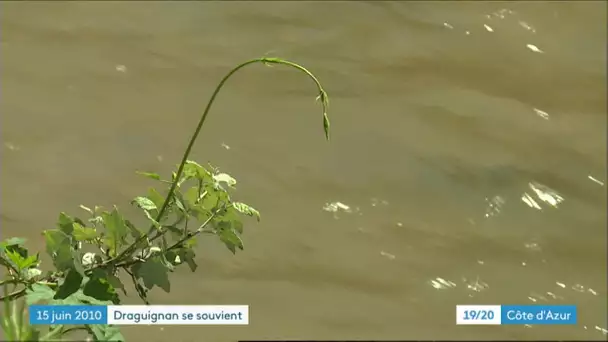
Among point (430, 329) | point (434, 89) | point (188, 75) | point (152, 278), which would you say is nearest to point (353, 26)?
point (434, 89)

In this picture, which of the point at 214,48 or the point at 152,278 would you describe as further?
the point at 214,48

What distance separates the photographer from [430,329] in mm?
1150

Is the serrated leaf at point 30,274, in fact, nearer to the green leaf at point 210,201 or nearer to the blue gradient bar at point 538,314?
the green leaf at point 210,201

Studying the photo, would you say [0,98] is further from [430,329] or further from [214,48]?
[430,329]

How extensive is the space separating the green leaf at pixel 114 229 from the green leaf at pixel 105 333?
0.10 meters

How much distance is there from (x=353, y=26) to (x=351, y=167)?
0.27 meters

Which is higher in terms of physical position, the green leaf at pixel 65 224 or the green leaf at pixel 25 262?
the green leaf at pixel 65 224

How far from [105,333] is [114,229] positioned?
4.1 inches

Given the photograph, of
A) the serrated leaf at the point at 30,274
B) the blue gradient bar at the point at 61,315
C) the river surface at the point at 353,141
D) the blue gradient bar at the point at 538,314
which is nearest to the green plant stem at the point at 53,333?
the blue gradient bar at the point at 61,315

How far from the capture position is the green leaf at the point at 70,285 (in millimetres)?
484

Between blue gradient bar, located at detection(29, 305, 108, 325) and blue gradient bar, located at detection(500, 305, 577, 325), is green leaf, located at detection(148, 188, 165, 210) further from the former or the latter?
blue gradient bar, located at detection(500, 305, 577, 325)

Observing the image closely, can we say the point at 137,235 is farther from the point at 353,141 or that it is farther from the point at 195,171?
the point at 353,141

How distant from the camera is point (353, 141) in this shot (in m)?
1.16

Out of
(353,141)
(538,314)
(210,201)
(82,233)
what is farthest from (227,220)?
(538,314)
